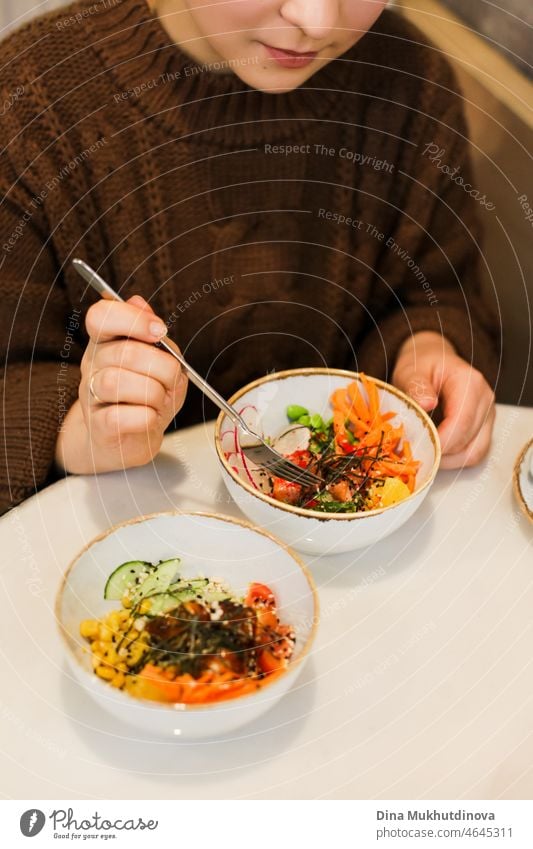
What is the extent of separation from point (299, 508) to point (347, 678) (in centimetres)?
12

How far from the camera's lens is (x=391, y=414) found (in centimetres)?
62

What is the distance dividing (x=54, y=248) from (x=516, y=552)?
1.55 feet

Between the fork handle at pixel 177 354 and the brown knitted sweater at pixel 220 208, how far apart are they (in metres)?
0.12

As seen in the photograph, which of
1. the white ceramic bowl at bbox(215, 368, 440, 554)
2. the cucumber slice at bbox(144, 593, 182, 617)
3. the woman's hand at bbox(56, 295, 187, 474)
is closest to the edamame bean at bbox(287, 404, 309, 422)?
the white ceramic bowl at bbox(215, 368, 440, 554)

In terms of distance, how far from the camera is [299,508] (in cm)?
52

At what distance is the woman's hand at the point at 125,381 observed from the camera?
0.54 meters

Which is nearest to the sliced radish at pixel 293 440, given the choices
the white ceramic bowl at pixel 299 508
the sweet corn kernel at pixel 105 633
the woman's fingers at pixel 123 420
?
the white ceramic bowl at pixel 299 508

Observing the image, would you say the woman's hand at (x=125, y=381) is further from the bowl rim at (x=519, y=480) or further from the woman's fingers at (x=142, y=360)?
the bowl rim at (x=519, y=480)

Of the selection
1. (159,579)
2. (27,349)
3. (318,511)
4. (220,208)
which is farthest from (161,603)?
(220,208)

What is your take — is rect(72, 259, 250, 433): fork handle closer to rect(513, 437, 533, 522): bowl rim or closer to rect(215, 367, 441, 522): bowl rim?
rect(215, 367, 441, 522): bowl rim

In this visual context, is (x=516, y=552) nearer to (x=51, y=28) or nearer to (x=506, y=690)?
(x=506, y=690)

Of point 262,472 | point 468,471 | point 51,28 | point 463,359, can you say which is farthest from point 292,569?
point 51,28

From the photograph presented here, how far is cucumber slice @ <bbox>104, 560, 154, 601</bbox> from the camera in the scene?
0.49m

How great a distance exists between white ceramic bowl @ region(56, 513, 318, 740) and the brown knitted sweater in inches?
5.4
